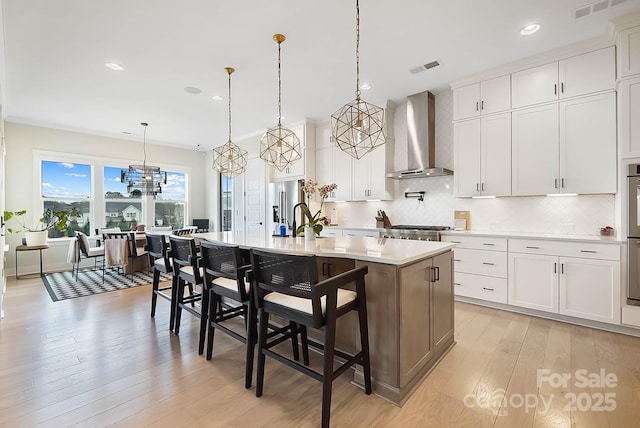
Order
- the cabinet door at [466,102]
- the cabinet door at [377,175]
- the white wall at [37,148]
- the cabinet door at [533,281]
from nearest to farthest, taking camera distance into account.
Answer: the cabinet door at [533,281], the cabinet door at [466,102], the cabinet door at [377,175], the white wall at [37,148]

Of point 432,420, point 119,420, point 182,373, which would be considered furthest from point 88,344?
point 432,420

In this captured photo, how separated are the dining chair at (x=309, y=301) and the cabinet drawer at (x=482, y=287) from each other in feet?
6.76

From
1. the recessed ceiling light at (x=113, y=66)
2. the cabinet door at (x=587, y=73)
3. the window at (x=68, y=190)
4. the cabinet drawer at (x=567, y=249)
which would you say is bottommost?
the cabinet drawer at (x=567, y=249)

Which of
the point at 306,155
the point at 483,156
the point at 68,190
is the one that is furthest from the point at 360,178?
the point at 68,190

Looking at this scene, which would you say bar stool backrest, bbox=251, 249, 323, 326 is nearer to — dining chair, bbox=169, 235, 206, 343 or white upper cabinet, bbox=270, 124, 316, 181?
dining chair, bbox=169, 235, 206, 343

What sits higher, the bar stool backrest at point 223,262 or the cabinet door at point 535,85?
the cabinet door at point 535,85

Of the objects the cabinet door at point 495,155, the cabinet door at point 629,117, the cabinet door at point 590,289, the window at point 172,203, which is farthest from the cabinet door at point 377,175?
the window at point 172,203

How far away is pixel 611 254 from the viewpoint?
2826mm

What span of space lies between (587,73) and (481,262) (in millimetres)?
2359

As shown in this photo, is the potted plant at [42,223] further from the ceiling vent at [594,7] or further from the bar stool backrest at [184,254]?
the ceiling vent at [594,7]

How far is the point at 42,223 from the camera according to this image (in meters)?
5.82

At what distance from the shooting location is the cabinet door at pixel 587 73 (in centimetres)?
303

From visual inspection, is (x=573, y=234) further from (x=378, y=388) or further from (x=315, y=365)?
(x=315, y=365)

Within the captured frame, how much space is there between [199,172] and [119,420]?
7.31m
